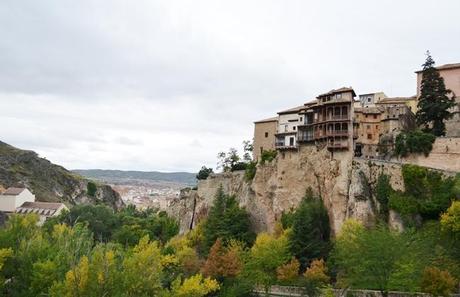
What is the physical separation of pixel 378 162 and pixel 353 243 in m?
11.7

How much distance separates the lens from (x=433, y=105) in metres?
53.8

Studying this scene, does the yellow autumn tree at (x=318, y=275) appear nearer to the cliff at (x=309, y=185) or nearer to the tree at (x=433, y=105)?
the cliff at (x=309, y=185)

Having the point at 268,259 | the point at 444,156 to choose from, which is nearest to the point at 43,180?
the point at 268,259

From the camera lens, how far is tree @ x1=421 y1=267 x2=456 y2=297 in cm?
3284

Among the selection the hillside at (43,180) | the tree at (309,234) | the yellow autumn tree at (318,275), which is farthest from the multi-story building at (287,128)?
the hillside at (43,180)

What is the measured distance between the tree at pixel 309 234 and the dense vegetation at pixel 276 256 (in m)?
0.10

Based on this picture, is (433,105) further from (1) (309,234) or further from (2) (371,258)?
(2) (371,258)

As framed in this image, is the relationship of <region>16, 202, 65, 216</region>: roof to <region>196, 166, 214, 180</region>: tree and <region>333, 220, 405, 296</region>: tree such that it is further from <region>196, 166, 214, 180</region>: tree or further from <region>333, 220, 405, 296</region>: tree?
<region>333, 220, 405, 296</region>: tree

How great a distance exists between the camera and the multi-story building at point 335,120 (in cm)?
5294

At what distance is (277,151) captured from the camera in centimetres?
6141

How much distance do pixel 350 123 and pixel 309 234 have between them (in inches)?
531

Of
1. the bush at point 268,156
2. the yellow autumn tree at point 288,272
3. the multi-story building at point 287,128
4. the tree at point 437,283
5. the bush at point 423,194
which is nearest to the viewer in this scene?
the tree at point 437,283

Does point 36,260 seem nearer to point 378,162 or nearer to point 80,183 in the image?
point 378,162

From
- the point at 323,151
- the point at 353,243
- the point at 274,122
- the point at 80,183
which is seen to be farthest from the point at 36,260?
the point at 80,183
